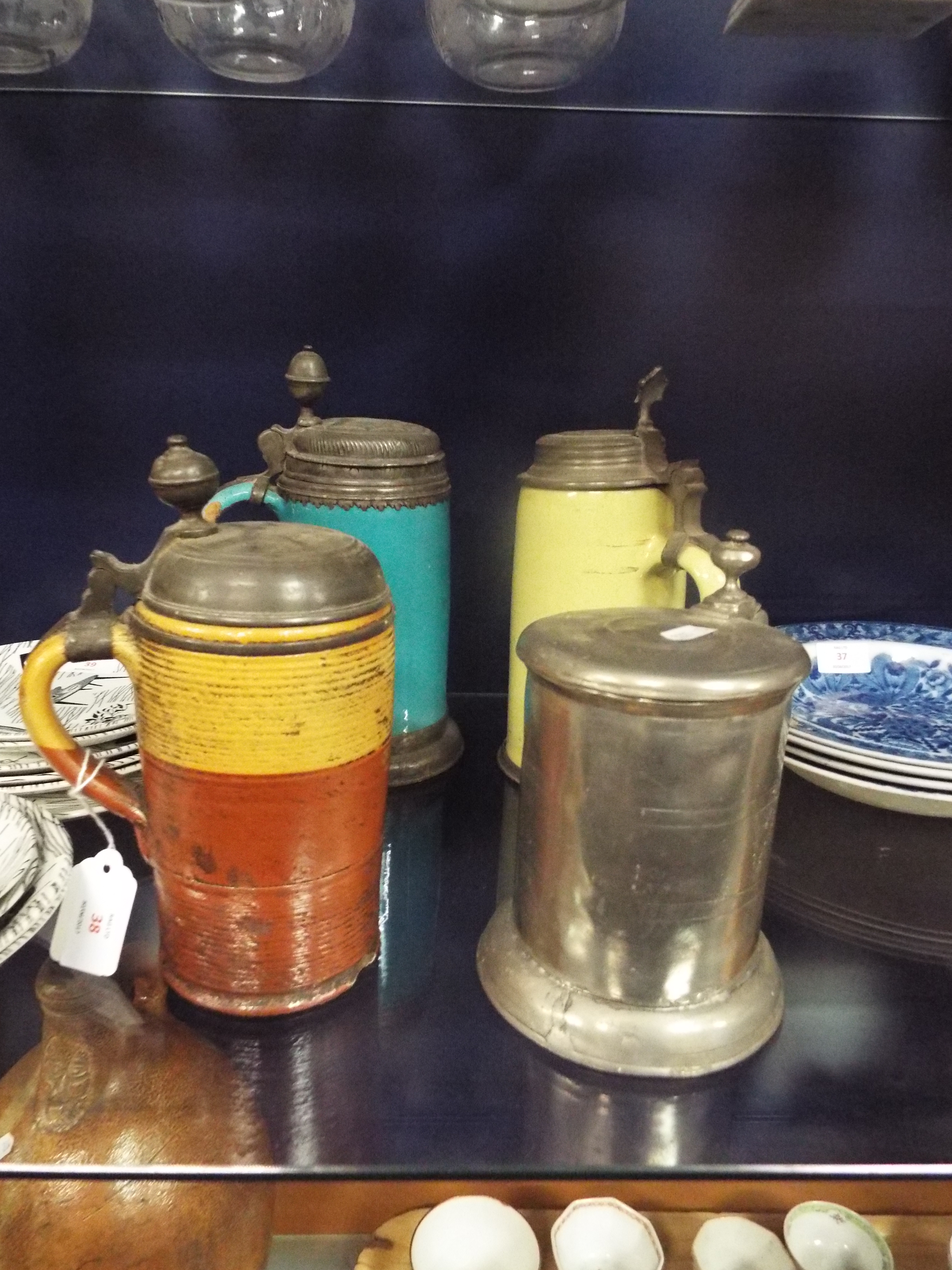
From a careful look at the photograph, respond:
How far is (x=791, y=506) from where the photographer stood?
944 millimetres

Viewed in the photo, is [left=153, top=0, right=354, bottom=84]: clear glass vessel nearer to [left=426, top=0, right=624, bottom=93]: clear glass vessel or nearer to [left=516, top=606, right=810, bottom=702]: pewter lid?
[left=426, top=0, right=624, bottom=93]: clear glass vessel

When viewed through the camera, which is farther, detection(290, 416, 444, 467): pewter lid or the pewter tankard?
detection(290, 416, 444, 467): pewter lid

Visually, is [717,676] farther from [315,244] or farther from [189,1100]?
[315,244]

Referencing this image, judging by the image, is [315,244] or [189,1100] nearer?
[189,1100]

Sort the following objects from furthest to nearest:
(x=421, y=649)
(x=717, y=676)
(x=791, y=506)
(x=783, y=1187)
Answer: (x=791, y=506) < (x=421, y=649) < (x=783, y=1187) < (x=717, y=676)

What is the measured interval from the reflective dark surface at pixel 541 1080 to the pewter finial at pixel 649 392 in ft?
1.22

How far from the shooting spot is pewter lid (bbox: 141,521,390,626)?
18.1 inches

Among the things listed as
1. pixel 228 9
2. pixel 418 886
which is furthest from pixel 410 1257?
pixel 228 9

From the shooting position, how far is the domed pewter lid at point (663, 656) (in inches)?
17.6

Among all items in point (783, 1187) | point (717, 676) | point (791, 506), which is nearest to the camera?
point (717, 676)

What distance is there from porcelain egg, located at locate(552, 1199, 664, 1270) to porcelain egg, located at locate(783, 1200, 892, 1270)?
0.09 metres

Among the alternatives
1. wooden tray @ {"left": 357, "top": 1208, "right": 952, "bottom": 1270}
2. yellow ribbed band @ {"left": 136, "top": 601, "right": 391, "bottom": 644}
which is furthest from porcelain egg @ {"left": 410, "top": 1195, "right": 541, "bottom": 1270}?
yellow ribbed band @ {"left": 136, "top": 601, "right": 391, "bottom": 644}

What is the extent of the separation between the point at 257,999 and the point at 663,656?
0.96 feet

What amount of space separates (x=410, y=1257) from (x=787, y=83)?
0.96 metres
